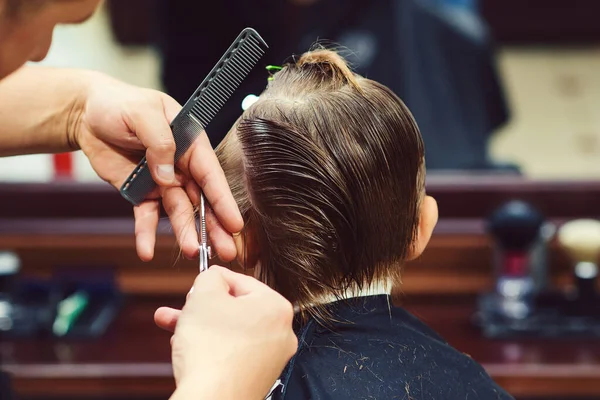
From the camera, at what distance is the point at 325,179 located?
98 centimetres

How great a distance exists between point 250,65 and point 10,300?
1138mm

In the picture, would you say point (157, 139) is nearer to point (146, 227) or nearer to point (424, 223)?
point (146, 227)

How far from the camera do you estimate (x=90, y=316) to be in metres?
1.80

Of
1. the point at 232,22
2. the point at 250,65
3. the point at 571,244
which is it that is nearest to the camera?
the point at 250,65

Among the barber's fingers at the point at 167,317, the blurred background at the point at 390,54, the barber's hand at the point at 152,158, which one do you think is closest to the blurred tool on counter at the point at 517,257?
the blurred background at the point at 390,54

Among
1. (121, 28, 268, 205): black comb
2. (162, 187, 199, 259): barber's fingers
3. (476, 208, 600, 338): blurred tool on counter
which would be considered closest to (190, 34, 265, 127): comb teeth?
(121, 28, 268, 205): black comb

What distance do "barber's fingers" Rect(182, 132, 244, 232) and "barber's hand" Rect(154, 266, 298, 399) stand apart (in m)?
0.20

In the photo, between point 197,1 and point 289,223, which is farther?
point 197,1

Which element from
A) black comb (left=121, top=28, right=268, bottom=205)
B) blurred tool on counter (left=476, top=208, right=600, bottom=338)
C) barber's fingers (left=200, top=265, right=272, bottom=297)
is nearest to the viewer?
barber's fingers (left=200, top=265, right=272, bottom=297)

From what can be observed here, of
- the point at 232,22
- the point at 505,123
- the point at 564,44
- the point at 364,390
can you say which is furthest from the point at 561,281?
the point at 564,44

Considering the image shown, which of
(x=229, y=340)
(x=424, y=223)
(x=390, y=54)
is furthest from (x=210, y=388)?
(x=390, y=54)

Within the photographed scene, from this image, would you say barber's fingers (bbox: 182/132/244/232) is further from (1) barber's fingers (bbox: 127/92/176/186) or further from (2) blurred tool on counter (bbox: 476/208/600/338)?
(2) blurred tool on counter (bbox: 476/208/600/338)

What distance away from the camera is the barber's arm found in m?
1.01

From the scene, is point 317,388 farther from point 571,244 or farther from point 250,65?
point 571,244
